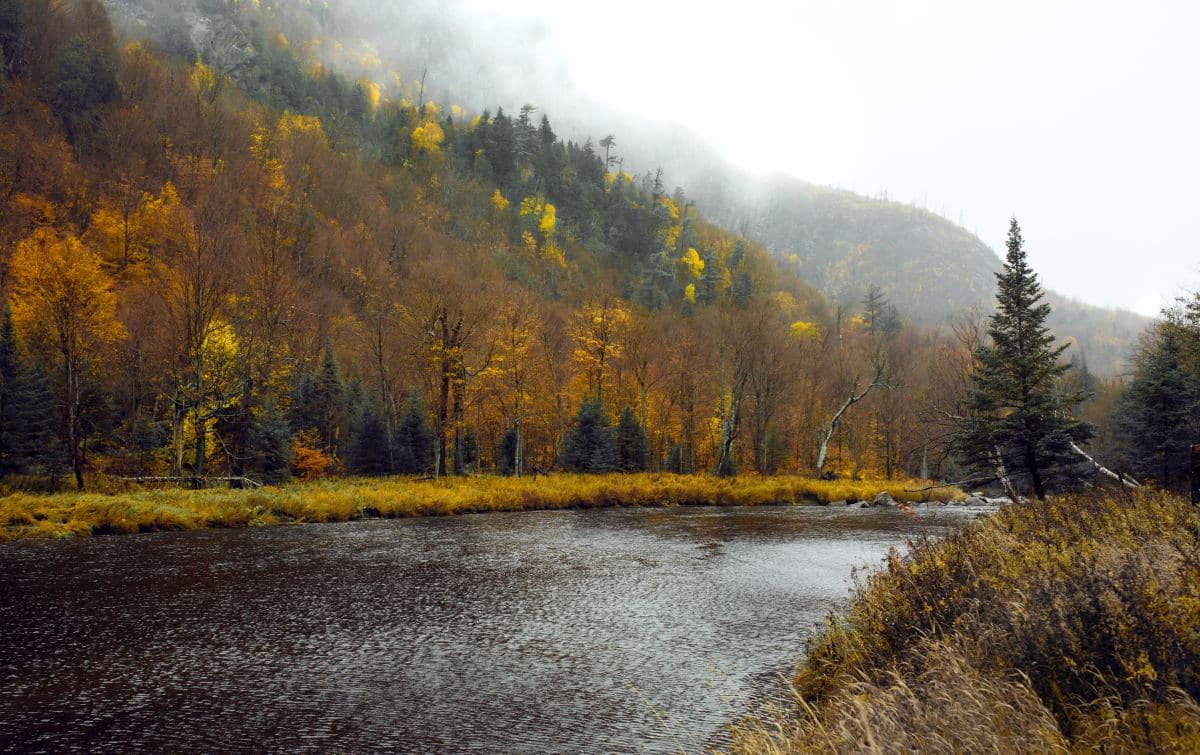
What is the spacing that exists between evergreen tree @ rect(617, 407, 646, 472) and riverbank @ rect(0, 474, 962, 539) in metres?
5.23

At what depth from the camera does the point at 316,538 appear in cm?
1997

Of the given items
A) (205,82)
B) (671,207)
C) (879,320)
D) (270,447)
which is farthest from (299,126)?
(879,320)

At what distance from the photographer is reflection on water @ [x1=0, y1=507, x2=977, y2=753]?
21.5ft

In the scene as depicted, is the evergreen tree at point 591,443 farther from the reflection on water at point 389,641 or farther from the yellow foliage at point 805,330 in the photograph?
the yellow foliage at point 805,330

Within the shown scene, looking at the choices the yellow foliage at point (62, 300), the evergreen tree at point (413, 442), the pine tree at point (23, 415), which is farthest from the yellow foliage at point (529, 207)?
the pine tree at point (23, 415)

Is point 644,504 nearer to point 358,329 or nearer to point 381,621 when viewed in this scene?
point 381,621

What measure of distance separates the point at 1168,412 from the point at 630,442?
29.6 metres

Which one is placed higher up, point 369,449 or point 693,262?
point 693,262

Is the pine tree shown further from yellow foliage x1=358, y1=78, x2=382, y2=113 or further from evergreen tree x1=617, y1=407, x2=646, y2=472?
yellow foliage x1=358, y1=78, x2=382, y2=113

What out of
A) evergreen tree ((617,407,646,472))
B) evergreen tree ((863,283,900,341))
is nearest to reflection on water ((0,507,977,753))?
evergreen tree ((617,407,646,472))

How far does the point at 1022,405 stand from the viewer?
23188 mm

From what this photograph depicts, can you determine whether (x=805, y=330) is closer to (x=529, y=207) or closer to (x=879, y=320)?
(x=879, y=320)

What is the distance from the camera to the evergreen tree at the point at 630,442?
45188 mm

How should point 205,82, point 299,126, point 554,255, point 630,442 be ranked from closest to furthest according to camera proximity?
point 630,442 → point 205,82 → point 299,126 → point 554,255
